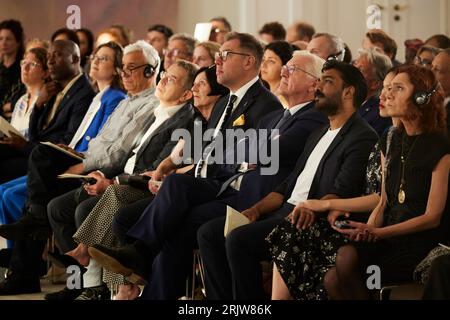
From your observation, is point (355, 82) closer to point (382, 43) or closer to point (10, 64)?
point (382, 43)

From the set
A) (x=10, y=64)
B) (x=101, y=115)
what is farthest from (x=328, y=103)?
(x=10, y=64)

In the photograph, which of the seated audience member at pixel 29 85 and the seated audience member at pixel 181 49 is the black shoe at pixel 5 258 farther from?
the seated audience member at pixel 181 49

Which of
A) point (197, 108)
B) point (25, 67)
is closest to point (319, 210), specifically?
point (197, 108)

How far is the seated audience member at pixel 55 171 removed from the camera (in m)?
6.80

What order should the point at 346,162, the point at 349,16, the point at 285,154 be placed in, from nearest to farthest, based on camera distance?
the point at 346,162 < the point at 285,154 < the point at 349,16

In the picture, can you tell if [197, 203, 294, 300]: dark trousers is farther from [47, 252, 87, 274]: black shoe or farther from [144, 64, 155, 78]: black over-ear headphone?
[144, 64, 155, 78]: black over-ear headphone

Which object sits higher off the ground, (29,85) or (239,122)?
(29,85)

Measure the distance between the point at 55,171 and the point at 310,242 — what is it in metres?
2.62

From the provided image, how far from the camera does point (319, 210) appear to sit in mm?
4816

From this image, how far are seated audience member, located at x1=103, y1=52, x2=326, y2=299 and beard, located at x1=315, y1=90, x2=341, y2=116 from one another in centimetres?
35

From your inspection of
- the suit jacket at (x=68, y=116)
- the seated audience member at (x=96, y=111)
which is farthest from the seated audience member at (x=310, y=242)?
the suit jacket at (x=68, y=116)

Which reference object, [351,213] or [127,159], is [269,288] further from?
[127,159]

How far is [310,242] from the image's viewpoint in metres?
4.78

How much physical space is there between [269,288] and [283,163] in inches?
26.4
